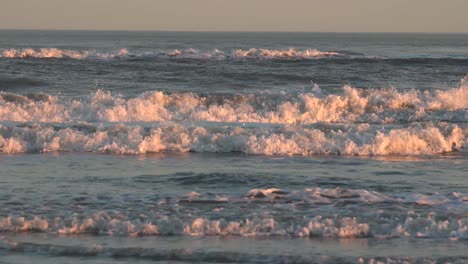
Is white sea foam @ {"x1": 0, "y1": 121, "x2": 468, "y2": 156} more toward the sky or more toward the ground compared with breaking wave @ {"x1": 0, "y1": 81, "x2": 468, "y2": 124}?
more toward the sky

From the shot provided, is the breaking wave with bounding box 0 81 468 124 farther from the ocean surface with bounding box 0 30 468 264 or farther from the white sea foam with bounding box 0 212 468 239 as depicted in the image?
the white sea foam with bounding box 0 212 468 239

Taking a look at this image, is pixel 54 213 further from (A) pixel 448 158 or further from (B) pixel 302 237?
(A) pixel 448 158

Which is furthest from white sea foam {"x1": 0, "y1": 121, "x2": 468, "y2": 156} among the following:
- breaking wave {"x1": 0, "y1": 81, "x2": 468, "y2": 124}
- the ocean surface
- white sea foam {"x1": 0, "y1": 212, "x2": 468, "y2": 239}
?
white sea foam {"x1": 0, "y1": 212, "x2": 468, "y2": 239}

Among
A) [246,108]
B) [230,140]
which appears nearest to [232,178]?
[230,140]

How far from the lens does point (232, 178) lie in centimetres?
1193

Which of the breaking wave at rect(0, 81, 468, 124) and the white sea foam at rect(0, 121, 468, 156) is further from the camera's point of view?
the breaking wave at rect(0, 81, 468, 124)

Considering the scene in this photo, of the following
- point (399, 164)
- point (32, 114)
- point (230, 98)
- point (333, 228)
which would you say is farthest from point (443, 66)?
point (333, 228)

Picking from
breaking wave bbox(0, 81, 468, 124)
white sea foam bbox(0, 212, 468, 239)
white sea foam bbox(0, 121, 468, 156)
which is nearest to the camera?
white sea foam bbox(0, 212, 468, 239)

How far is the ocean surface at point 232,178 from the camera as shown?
8.36m

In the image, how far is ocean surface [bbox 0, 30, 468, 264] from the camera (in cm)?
836

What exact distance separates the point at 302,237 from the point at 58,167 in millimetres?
5451

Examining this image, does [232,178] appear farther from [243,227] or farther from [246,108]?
[246,108]

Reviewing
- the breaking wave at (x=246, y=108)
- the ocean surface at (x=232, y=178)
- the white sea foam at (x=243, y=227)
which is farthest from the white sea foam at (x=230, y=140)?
the white sea foam at (x=243, y=227)

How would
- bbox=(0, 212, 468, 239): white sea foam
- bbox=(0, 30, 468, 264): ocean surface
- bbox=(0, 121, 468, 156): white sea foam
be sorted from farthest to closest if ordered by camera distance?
bbox=(0, 121, 468, 156): white sea foam → bbox=(0, 212, 468, 239): white sea foam → bbox=(0, 30, 468, 264): ocean surface
